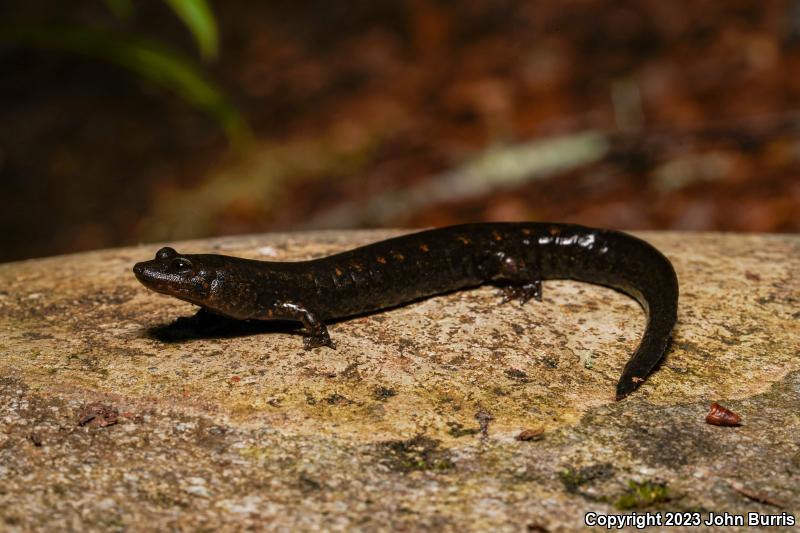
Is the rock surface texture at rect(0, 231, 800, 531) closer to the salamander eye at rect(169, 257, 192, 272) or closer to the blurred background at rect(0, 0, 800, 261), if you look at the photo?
the salamander eye at rect(169, 257, 192, 272)

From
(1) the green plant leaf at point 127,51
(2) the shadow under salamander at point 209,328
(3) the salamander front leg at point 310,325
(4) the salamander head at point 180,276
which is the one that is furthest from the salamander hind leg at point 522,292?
(1) the green plant leaf at point 127,51

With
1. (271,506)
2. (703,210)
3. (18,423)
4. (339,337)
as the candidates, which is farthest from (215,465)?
(703,210)

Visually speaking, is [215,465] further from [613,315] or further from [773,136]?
[773,136]

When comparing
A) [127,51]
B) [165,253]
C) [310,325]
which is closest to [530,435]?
[310,325]

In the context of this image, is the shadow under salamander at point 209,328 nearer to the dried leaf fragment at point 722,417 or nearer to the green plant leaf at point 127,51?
the green plant leaf at point 127,51

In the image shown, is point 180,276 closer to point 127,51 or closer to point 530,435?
point 127,51
